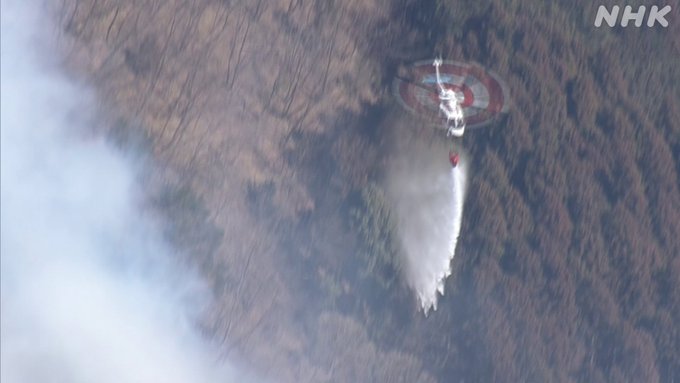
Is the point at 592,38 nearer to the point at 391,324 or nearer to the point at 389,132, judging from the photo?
the point at 389,132

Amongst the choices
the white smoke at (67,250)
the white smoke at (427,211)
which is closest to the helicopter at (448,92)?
the white smoke at (427,211)

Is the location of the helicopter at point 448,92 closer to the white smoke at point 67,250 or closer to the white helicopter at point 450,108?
the white helicopter at point 450,108

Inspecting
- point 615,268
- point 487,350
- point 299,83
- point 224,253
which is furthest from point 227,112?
point 615,268

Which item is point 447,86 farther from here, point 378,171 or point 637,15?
point 637,15

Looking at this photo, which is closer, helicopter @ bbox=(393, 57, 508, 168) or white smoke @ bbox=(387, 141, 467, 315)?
helicopter @ bbox=(393, 57, 508, 168)

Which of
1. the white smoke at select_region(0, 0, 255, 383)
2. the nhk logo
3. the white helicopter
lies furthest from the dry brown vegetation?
the white smoke at select_region(0, 0, 255, 383)

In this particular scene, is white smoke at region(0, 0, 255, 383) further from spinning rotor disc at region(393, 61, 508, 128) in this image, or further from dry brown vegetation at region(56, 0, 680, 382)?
spinning rotor disc at region(393, 61, 508, 128)

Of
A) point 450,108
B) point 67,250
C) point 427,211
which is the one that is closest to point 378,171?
point 427,211
